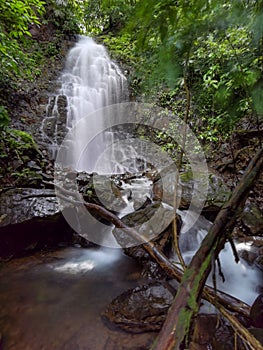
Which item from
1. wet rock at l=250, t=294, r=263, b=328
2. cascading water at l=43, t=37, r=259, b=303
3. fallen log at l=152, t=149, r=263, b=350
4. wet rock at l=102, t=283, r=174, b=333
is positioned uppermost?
cascading water at l=43, t=37, r=259, b=303

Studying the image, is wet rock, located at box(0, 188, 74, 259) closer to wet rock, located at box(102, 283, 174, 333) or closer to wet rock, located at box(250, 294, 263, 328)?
wet rock, located at box(102, 283, 174, 333)

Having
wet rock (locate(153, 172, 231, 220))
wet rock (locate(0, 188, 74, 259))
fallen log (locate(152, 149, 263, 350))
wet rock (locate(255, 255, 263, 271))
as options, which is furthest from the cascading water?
fallen log (locate(152, 149, 263, 350))

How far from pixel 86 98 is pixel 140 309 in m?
8.00

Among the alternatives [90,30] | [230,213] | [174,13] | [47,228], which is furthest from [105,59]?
[230,213]

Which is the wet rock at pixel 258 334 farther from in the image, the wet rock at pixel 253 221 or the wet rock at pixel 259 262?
the wet rock at pixel 253 221

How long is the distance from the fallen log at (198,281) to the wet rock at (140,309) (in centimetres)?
144

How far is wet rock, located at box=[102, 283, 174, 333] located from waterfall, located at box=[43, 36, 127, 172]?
5267 mm

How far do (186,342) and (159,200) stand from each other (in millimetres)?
3587

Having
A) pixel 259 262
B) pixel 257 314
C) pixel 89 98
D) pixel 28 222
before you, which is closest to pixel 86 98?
pixel 89 98

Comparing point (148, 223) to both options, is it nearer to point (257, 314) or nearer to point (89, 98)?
point (257, 314)

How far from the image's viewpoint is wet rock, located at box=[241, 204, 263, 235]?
3.79 m

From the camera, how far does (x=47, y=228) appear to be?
3908mm

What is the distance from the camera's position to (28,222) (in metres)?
3.68

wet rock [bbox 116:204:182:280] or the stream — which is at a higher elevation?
wet rock [bbox 116:204:182:280]
